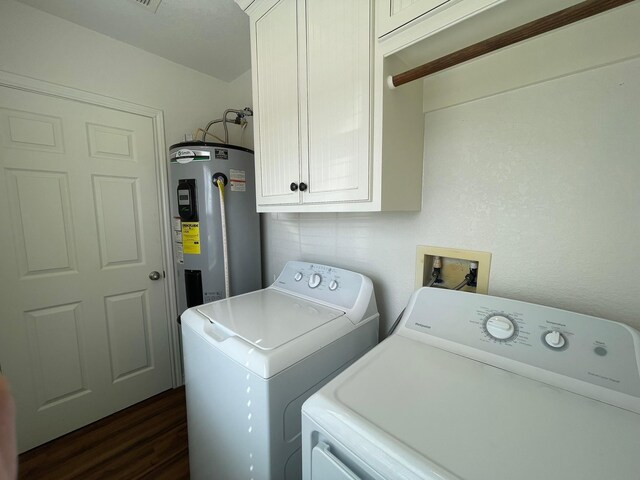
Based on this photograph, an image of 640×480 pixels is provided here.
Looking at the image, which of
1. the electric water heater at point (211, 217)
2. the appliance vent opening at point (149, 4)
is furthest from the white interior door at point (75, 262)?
the appliance vent opening at point (149, 4)

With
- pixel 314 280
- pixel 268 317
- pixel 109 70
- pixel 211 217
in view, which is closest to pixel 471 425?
pixel 268 317

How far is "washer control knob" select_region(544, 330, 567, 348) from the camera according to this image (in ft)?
2.18

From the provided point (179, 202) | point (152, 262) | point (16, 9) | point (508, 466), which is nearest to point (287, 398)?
point (508, 466)

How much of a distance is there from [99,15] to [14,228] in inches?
49.9

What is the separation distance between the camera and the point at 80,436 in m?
1.59

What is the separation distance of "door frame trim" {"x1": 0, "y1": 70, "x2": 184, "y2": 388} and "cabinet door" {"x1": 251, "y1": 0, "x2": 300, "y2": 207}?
96 cm

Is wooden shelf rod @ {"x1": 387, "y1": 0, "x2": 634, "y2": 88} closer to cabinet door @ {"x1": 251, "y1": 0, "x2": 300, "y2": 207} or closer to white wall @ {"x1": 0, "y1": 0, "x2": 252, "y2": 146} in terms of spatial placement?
cabinet door @ {"x1": 251, "y1": 0, "x2": 300, "y2": 207}

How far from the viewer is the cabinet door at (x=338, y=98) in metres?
0.87

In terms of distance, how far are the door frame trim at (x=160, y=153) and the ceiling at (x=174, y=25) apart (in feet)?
1.24

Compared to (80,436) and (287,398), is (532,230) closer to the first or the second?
(287,398)

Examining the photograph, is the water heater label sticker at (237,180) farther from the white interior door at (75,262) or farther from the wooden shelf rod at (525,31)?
the wooden shelf rod at (525,31)

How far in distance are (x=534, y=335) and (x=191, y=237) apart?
1.71 metres

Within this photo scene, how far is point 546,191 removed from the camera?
828mm

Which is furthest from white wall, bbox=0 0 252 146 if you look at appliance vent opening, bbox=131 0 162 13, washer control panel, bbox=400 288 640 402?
washer control panel, bbox=400 288 640 402
